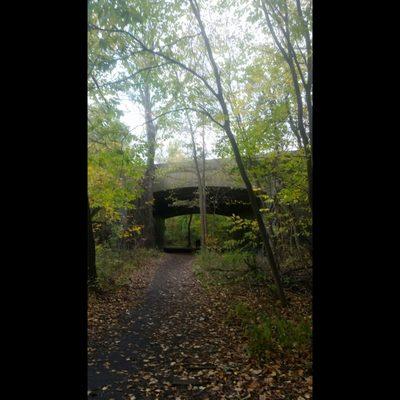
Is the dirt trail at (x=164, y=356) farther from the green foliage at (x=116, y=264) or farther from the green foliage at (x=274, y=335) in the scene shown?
the green foliage at (x=116, y=264)

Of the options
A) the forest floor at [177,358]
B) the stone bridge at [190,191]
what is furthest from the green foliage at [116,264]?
the stone bridge at [190,191]

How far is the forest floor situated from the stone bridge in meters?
10.6

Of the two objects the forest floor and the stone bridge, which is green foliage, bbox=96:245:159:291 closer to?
the forest floor

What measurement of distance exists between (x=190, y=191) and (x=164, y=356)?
15506 millimetres

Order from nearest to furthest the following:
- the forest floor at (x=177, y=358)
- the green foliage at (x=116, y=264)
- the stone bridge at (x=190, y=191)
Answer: the forest floor at (x=177, y=358) < the green foliage at (x=116, y=264) < the stone bridge at (x=190, y=191)

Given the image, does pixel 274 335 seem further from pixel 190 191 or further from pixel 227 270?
pixel 190 191

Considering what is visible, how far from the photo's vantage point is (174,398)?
4.07 m

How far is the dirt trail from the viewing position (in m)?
4.27

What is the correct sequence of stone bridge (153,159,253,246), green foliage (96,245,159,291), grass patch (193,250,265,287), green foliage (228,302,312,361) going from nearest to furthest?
green foliage (228,302,312,361) < green foliage (96,245,159,291) < grass patch (193,250,265,287) < stone bridge (153,159,253,246)

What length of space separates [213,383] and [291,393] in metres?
1.12

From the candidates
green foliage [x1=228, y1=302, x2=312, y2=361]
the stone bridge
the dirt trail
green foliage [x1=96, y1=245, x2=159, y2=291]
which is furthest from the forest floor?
the stone bridge

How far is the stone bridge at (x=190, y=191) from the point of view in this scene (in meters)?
18.8
